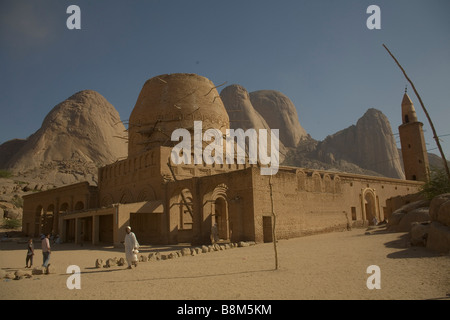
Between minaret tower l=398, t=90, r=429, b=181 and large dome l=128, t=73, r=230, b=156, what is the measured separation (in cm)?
2331

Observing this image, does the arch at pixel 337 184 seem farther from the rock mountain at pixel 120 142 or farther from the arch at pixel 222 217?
the rock mountain at pixel 120 142

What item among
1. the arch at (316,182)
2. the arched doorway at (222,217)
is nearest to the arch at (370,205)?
the arch at (316,182)

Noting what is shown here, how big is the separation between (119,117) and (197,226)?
216 feet

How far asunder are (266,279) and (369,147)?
248 feet

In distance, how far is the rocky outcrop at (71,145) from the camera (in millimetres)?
55812

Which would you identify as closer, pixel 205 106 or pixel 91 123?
pixel 205 106

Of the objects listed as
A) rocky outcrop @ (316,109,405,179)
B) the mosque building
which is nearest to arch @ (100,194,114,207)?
the mosque building

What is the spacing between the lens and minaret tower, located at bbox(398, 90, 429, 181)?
124 feet

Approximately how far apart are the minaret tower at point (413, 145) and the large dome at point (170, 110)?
2331 cm

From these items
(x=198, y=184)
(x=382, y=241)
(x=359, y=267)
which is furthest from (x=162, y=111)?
(x=359, y=267)

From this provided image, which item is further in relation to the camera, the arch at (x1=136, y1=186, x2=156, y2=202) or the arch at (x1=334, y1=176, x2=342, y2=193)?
the arch at (x1=334, y1=176, x2=342, y2=193)

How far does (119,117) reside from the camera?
256 ft

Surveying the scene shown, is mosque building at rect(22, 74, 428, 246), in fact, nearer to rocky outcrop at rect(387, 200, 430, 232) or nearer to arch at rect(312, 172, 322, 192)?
arch at rect(312, 172, 322, 192)
